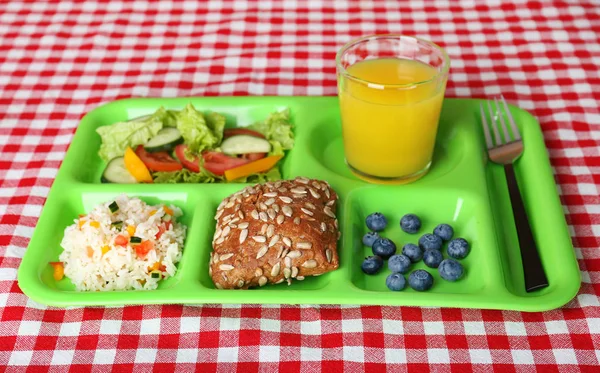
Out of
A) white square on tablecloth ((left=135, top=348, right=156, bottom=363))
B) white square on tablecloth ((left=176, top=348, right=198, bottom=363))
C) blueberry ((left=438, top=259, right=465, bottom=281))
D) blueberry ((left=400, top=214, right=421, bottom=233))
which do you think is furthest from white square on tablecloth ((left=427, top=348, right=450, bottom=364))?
white square on tablecloth ((left=135, top=348, right=156, bottom=363))

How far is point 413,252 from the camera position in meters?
1.83

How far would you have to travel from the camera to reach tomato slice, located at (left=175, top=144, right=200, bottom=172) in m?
Answer: 2.23

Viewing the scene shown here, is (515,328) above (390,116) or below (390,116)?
below

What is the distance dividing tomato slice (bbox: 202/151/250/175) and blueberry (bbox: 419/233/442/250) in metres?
0.69

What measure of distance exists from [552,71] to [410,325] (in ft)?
5.32

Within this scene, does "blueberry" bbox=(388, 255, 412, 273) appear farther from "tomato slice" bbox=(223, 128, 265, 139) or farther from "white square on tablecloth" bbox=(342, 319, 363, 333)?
"tomato slice" bbox=(223, 128, 265, 139)

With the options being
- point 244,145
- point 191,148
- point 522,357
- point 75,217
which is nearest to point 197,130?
point 191,148

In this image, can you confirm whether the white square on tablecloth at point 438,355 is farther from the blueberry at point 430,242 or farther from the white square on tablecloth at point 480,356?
the blueberry at point 430,242

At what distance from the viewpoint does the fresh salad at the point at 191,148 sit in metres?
2.19

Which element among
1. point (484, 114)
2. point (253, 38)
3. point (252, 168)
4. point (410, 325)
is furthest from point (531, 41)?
point (410, 325)

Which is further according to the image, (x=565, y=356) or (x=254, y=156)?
(x=254, y=156)

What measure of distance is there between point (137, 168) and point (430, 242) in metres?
1.01

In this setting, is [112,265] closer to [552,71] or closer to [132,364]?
[132,364]

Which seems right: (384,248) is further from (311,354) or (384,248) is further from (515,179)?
(515,179)
